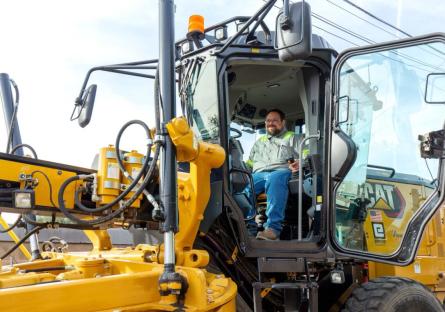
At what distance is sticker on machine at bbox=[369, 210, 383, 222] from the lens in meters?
3.88

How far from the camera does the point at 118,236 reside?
7629 millimetres

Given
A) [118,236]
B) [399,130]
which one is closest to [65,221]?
[399,130]

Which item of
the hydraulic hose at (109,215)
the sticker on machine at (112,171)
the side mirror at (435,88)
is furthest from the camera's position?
the side mirror at (435,88)

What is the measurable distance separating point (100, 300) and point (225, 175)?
1.38 meters

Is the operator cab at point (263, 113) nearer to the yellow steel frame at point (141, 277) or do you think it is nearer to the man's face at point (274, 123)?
the man's face at point (274, 123)

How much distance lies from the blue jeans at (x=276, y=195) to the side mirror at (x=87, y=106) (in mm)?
1327

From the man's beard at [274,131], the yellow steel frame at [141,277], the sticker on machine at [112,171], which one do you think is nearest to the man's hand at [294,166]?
the man's beard at [274,131]

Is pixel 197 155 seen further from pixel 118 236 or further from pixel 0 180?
pixel 118 236

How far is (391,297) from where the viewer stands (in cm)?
373

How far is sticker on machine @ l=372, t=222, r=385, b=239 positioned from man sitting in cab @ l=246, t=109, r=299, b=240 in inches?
27.0

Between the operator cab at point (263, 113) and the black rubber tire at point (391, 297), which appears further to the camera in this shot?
the operator cab at point (263, 113)

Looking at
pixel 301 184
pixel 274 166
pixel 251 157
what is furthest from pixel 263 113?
pixel 301 184

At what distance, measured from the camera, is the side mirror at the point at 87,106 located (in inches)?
152

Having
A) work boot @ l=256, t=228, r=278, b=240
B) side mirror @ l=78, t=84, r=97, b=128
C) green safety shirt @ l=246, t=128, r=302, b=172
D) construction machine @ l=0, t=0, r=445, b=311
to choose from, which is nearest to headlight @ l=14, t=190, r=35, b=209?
construction machine @ l=0, t=0, r=445, b=311
